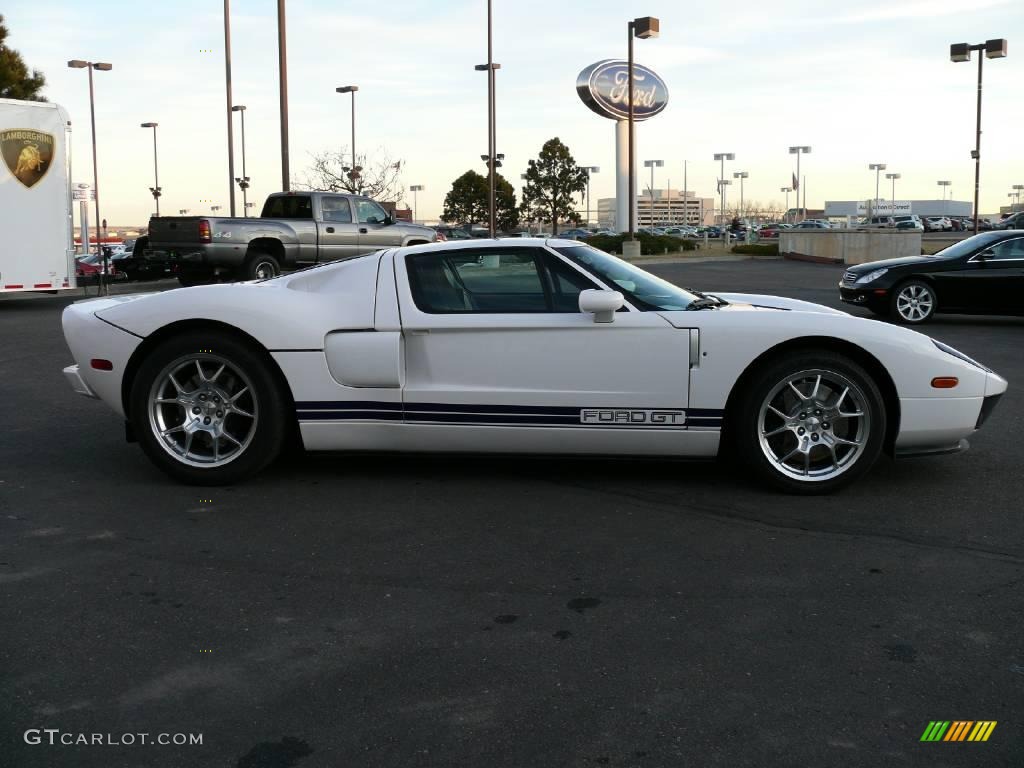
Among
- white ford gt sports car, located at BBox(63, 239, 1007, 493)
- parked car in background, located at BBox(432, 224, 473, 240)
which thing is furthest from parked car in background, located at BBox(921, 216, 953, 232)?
white ford gt sports car, located at BBox(63, 239, 1007, 493)

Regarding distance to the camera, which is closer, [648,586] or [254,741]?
[254,741]

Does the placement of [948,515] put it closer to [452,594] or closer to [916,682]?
[916,682]

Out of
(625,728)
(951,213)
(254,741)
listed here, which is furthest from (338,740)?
(951,213)

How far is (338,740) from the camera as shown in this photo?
2.89 m

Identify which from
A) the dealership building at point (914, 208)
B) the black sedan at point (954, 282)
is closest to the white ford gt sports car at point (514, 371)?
the black sedan at point (954, 282)

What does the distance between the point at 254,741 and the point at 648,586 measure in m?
1.73

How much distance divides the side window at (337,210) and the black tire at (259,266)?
1531mm

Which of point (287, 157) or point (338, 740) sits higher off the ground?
point (287, 157)

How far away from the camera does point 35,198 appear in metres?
16.7

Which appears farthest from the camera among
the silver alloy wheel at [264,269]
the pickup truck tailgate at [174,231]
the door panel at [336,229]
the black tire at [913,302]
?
the door panel at [336,229]

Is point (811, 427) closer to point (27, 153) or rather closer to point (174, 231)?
point (27, 153)

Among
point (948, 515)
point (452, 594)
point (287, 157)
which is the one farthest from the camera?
point (287, 157)

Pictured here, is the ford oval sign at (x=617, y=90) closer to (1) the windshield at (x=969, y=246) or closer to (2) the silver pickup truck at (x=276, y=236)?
(2) the silver pickup truck at (x=276, y=236)

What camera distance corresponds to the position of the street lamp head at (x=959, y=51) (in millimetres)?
35031
